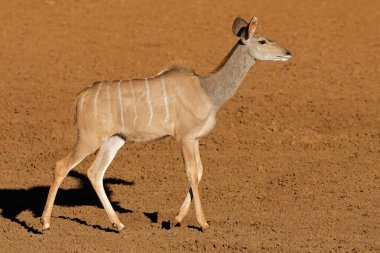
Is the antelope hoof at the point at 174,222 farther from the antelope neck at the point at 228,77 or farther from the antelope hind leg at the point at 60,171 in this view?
the antelope neck at the point at 228,77

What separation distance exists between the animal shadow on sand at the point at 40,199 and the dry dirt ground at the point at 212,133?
0.03 m

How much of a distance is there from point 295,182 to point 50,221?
11.2ft

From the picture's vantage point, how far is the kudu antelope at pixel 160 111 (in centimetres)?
1085

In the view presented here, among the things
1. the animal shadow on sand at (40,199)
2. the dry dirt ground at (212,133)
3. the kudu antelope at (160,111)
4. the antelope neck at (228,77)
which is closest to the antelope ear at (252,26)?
the kudu antelope at (160,111)

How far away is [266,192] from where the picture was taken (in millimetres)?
12562

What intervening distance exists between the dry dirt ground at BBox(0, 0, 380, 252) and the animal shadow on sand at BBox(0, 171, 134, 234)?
0.09 ft

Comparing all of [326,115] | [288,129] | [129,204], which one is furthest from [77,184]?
[326,115]

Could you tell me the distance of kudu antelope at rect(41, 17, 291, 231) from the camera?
35.6ft

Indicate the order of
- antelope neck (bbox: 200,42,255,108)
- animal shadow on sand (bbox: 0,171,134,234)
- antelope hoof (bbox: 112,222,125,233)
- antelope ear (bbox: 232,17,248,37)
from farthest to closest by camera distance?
animal shadow on sand (bbox: 0,171,134,234) < antelope ear (bbox: 232,17,248,37) < antelope neck (bbox: 200,42,255,108) < antelope hoof (bbox: 112,222,125,233)

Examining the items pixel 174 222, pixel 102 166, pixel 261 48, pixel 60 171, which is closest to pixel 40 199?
pixel 102 166

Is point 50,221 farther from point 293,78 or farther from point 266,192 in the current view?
point 293,78

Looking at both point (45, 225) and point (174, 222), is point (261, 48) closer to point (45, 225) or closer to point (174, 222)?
point (174, 222)

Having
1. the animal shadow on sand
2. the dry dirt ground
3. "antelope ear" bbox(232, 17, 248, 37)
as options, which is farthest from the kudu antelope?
the animal shadow on sand

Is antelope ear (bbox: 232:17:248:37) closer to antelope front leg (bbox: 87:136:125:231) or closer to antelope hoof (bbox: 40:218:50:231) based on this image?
antelope front leg (bbox: 87:136:125:231)
